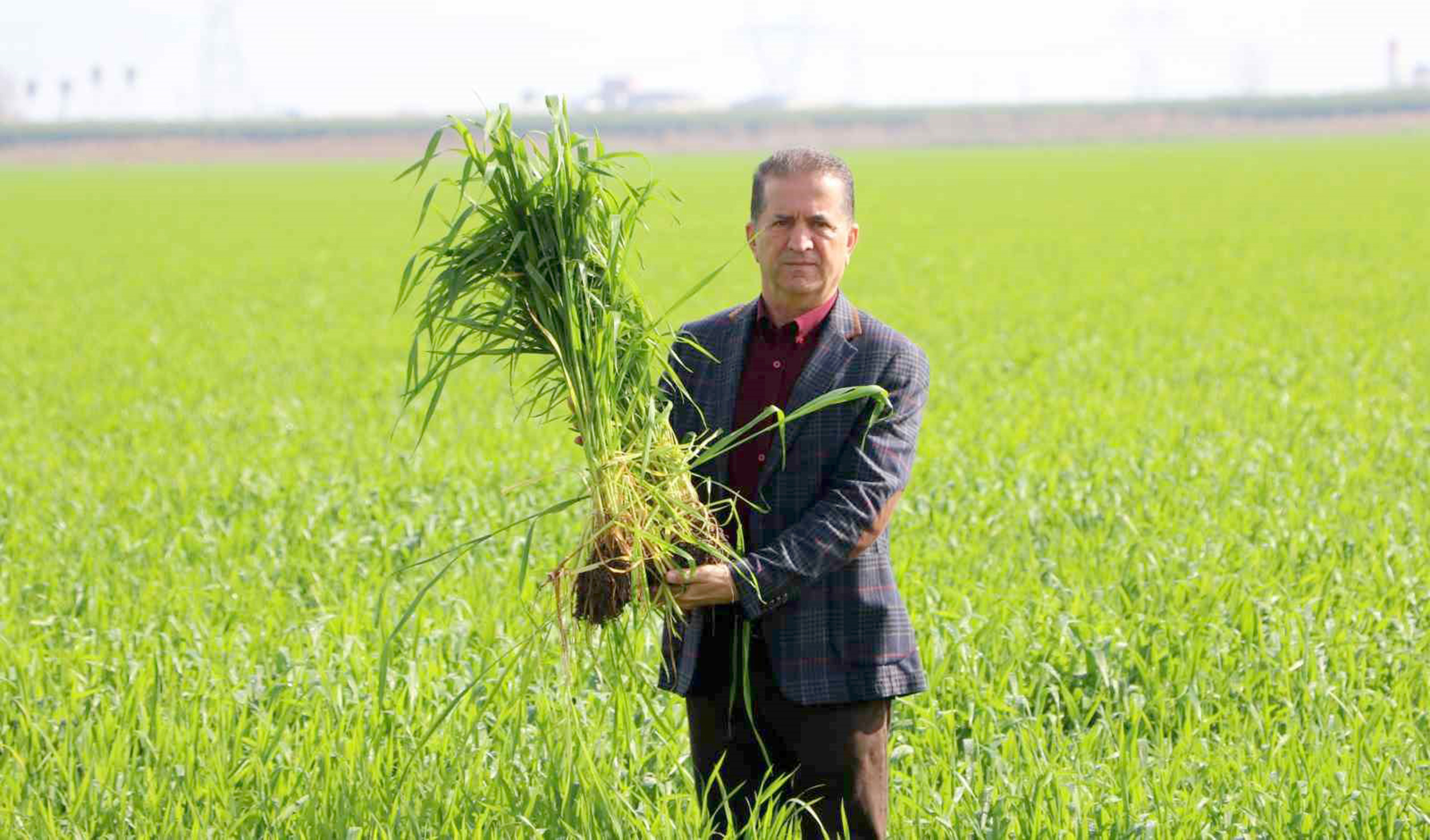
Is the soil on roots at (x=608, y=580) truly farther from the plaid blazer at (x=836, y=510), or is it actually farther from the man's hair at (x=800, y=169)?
the man's hair at (x=800, y=169)

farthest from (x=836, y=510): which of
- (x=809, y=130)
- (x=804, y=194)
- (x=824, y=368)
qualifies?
(x=809, y=130)

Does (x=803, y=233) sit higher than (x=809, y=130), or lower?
lower

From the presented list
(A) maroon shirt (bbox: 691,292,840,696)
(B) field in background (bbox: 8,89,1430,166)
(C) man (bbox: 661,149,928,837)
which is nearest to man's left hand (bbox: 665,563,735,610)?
(C) man (bbox: 661,149,928,837)

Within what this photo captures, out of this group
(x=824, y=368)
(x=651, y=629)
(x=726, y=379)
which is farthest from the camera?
(x=651, y=629)

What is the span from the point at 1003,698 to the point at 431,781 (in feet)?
7.05

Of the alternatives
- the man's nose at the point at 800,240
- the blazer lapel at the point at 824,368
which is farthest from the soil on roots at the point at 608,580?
the man's nose at the point at 800,240

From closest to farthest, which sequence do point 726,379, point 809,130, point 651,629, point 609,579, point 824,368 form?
point 609,579 → point 824,368 → point 726,379 → point 651,629 → point 809,130

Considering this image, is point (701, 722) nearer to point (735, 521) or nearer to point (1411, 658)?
point (735, 521)

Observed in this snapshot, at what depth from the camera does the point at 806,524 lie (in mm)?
3328

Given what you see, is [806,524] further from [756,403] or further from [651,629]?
[651,629]

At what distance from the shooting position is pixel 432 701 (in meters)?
5.00

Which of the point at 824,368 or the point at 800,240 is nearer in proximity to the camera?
the point at 800,240

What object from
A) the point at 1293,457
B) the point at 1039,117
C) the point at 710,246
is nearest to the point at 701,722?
the point at 1293,457

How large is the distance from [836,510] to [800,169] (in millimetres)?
760
